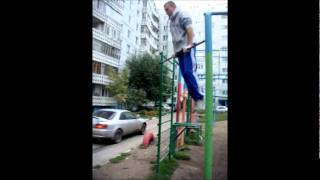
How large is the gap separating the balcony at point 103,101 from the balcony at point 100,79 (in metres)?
0.09

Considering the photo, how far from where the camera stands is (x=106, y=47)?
5.63 feet

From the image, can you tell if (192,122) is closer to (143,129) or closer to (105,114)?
(143,129)

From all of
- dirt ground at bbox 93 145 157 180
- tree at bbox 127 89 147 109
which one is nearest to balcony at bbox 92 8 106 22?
tree at bbox 127 89 147 109

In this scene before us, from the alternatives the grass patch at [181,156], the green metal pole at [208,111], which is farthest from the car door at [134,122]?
the green metal pole at [208,111]

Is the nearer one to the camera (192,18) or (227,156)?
(227,156)

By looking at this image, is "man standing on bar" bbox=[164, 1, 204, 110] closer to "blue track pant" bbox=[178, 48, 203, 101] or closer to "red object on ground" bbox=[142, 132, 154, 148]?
"blue track pant" bbox=[178, 48, 203, 101]

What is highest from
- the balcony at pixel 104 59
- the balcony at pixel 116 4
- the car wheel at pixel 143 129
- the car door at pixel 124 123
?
the balcony at pixel 116 4

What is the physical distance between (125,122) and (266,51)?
93cm

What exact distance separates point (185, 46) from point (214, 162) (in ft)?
2.38

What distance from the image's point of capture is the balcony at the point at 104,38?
1.67 m

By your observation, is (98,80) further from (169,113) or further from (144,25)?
(169,113)

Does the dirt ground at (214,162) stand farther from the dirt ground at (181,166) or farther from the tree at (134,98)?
the tree at (134,98)

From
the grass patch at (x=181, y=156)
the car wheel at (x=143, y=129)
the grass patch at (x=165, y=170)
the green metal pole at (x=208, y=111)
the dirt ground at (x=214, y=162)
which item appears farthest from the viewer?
the car wheel at (x=143, y=129)
